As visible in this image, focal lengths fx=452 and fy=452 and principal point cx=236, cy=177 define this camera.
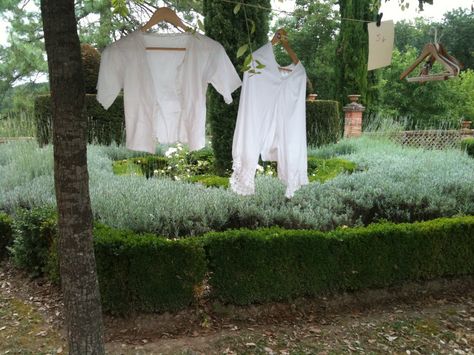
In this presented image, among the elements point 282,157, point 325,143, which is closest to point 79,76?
point 282,157

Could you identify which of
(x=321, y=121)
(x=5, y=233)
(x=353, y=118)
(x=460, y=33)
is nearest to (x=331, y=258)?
(x=5, y=233)

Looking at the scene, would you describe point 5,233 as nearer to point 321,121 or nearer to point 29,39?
point 321,121

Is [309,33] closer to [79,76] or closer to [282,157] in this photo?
[282,157]

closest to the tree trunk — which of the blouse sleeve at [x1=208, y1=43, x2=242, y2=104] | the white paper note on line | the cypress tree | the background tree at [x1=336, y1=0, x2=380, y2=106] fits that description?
the blouse sleeve at [x1=208, y1=43, x2=242, y2=104]

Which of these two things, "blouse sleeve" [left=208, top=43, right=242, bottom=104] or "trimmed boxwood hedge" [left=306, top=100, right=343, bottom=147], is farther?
"trimmed boxwood hedge" [left=306, top=100, right=343, bottom=147]

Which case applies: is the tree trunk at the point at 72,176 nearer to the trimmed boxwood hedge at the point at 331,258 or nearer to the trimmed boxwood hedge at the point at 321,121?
the trimmed boxwood hedge at the point at 331,258

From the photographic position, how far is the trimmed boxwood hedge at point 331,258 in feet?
10.6

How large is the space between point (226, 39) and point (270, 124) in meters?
4.13

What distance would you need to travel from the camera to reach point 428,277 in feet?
12.5

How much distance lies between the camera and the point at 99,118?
953cm

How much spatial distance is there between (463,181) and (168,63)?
352 cm

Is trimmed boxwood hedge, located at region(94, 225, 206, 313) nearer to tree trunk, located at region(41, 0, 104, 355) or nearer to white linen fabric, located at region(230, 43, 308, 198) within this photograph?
white linen fabric, located at region(230, 43, 308, 198)

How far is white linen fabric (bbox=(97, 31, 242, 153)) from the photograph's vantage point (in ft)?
9.35

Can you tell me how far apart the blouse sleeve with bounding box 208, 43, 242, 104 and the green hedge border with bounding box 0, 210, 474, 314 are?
1.03m
